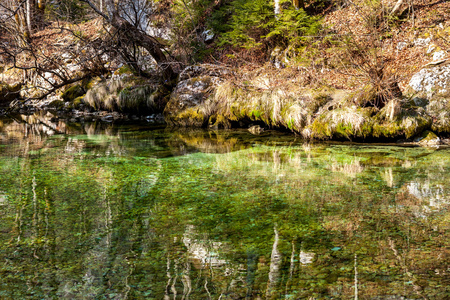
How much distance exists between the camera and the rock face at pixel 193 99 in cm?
1232

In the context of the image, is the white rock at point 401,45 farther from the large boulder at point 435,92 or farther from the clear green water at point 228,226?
the clear green water at point 228,226

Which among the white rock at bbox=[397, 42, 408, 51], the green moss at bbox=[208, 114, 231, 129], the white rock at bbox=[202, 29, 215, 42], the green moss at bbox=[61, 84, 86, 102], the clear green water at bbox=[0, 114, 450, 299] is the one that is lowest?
the clear green water at bbox=[0, 114, 450, 299]

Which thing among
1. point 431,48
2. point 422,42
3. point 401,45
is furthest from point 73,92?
point 431,48

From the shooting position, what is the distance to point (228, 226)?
12.2 feet

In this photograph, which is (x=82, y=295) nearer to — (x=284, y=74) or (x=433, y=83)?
(x=433, y=83)

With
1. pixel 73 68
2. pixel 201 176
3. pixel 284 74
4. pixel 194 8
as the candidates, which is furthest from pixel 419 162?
pixel 73 68

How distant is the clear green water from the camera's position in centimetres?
261

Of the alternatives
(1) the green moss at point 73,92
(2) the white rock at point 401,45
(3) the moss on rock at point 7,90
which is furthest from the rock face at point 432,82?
(3) the moss on rock at point 7,90

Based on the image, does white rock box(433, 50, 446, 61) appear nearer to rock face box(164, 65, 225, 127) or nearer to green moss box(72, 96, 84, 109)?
rock face box(164, 65, 225, 127)

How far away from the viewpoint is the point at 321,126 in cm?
879

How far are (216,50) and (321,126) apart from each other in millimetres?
7998

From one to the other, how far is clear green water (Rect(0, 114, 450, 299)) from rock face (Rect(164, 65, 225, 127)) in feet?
17.4

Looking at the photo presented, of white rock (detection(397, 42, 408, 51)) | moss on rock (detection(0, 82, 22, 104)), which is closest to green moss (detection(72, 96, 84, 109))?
moss on rock (detection(0, 82, 22, 104))

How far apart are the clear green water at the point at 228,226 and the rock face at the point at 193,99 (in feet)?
17.4
